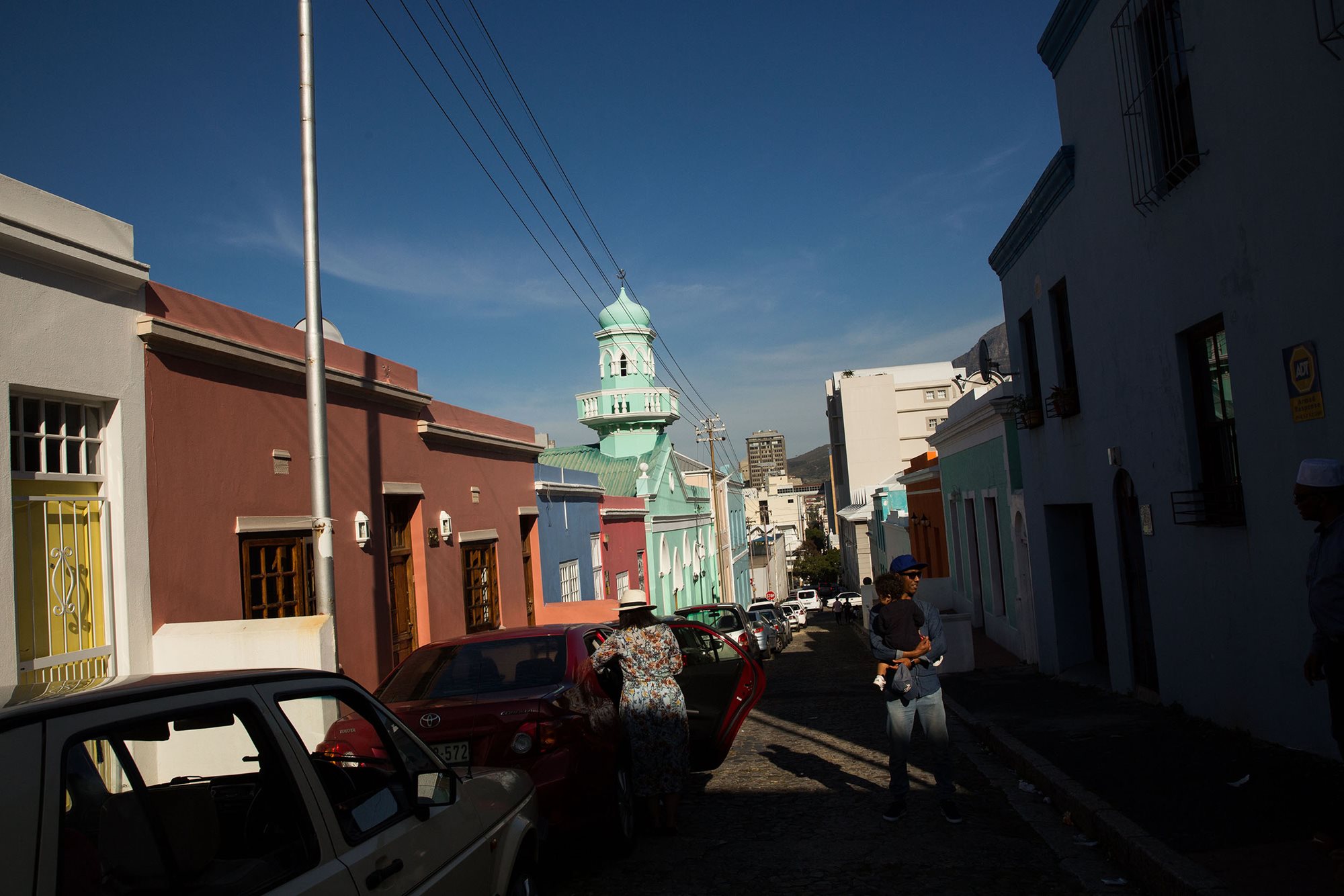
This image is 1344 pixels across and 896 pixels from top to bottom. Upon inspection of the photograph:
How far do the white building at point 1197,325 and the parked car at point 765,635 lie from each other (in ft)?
29.3

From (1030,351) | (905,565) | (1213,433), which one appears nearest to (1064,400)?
(1030,351)

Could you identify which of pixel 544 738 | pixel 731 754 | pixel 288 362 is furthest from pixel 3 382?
pixel 731 754

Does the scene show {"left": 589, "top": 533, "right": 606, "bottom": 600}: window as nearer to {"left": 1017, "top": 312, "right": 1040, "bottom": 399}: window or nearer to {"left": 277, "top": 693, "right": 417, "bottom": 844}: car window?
{"left": 1017, "top": 312, "right": 1040, "bottom": 399}: window

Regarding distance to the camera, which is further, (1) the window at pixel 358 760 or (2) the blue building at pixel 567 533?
(2) the blue building at pixel 567 533

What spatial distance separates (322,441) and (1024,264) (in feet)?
31.1

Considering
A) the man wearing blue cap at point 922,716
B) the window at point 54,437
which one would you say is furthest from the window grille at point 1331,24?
the window at point 54,437

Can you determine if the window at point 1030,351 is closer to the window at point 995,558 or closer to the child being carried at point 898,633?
the window at point 995,558

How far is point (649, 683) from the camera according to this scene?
6.62m

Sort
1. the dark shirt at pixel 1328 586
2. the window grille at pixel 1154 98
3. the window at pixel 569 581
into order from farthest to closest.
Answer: the window at pixel 569 581, the window grille at pixel 1154 98, the dark shirt at pixel 1328 586

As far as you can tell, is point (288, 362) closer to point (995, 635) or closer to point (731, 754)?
point (731, 754)

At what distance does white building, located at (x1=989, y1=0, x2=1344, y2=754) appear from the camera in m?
6.09

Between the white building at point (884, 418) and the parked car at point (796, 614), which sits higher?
the white building at point (884, 418)

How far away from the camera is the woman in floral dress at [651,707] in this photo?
656 centimetres

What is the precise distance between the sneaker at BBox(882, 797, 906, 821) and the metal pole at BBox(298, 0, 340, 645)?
14.4 ft
